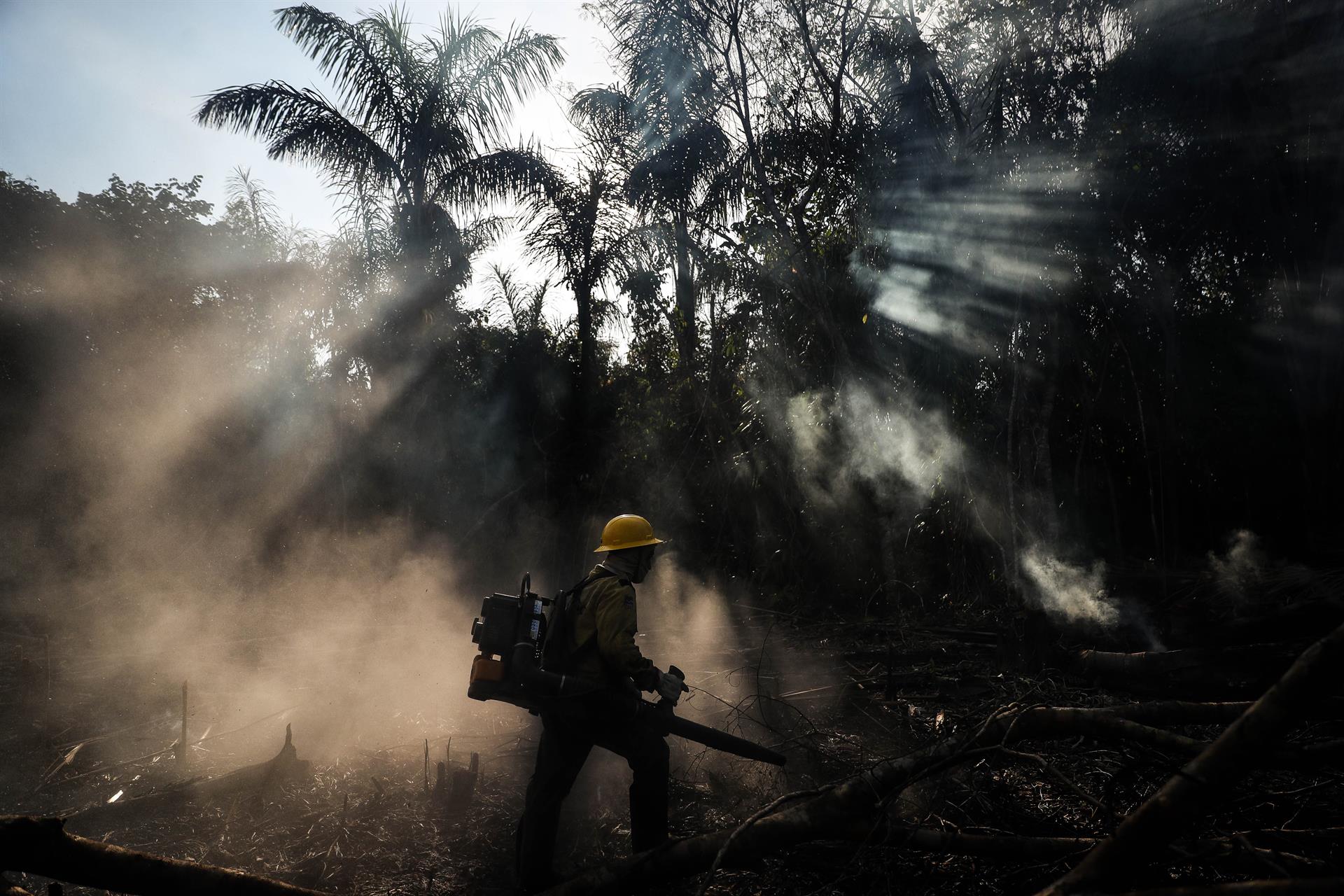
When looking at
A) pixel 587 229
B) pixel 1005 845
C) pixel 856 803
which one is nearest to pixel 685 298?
pixel 587 229

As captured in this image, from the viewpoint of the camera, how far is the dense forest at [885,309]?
28.9 ft

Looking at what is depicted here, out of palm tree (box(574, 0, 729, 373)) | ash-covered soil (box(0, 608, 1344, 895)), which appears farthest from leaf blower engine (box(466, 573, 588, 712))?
palm tree (box(574, 0, 729, 373))

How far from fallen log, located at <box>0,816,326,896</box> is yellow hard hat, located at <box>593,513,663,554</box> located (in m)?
2.01

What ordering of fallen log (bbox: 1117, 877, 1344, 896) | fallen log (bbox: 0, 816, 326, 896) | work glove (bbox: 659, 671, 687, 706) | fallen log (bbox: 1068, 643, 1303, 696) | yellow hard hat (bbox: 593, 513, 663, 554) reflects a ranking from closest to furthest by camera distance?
fallen log (bbox: 1117, 877, 1344, 896) < fallen log (bbox: 0, 816, 326, 896) < work glove (bbox: 659, 671, 687, 706) < yellow hard hat (bbox: 593, 513, 663, 554) < fallen log (bbox: 1068, 643, 1303, 696)

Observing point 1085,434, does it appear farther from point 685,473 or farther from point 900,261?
point 685,473

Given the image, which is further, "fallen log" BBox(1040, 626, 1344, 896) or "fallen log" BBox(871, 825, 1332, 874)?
"fallen log" BBox(871, 825, 1332, 874)

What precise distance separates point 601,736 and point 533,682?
1.63 ft

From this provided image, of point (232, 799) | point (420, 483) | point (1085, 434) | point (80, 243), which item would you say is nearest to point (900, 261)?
point (1085, 434)

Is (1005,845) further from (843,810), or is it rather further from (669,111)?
(669,111)

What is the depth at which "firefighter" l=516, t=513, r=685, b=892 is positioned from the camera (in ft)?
11.1

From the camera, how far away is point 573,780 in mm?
3438

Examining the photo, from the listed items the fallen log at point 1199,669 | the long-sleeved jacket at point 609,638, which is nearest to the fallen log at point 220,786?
the long-sleeved jacket at point 609,638

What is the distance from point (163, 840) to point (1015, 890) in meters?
4.60

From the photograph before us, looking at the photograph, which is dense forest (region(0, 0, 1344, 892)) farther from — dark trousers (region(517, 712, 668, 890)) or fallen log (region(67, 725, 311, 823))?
fallen log (region(67, 725, 311, 823))
